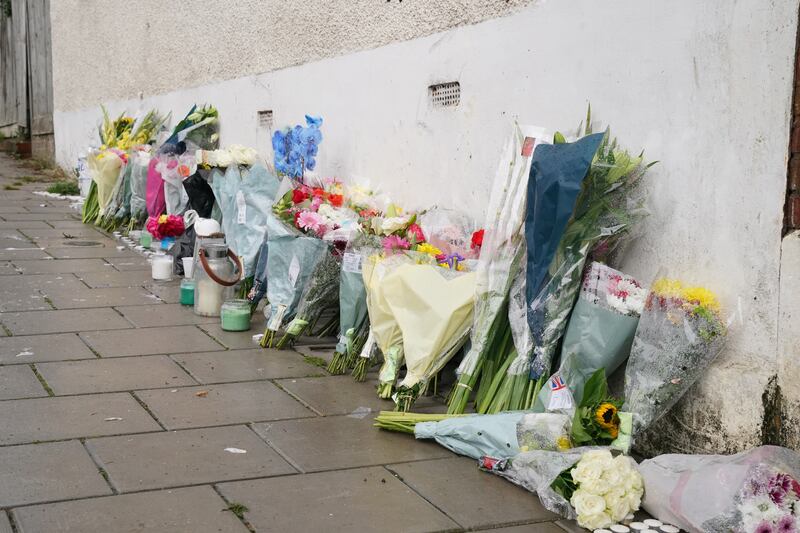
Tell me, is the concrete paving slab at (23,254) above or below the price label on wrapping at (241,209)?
below

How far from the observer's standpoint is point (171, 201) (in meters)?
7.86

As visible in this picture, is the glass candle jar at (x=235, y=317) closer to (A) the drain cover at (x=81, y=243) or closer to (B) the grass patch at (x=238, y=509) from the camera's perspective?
(B) the grass patch at (x=238, y=509)

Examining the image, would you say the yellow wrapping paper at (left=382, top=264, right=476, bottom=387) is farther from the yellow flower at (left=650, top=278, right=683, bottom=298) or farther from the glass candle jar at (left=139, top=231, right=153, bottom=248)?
the glass candle jar at (left=139, top=231, right=153, bottom=248)

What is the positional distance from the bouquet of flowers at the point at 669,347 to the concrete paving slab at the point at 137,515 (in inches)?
59.3

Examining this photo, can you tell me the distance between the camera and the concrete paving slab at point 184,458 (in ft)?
10.7

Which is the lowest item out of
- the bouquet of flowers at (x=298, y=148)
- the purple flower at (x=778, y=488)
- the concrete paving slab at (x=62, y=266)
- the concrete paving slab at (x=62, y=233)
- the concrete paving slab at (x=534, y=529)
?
the concrete paving slab at (x=534, y=529)

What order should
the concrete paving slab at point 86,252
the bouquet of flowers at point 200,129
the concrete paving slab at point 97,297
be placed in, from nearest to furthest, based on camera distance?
the concrete paving slab at point 97,297 < the concrete paving slab at point 86,252 < the bouquet of flowers at point 200,129

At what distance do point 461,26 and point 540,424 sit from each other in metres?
2.41

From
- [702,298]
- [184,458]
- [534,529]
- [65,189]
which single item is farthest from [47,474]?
[65,189]

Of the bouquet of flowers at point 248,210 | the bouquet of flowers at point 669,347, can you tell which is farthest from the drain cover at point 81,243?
the bouquet of flowers at point 669,347

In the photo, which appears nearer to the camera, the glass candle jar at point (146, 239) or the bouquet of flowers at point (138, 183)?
the glass candle jar at point (146, 239)

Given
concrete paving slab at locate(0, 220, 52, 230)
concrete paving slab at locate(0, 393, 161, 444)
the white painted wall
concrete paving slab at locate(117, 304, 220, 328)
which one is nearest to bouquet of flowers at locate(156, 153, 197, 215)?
concrete paving slab at locate(0, 220, 52, 230)

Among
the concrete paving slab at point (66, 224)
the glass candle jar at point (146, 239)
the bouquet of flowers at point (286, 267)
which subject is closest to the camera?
the bouquet of flowers at point (286, 267)

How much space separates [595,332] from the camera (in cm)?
359
